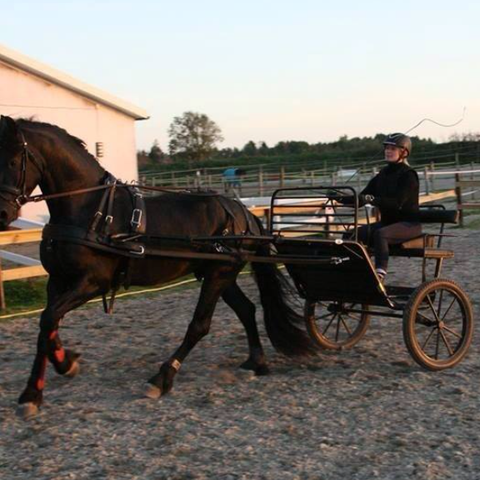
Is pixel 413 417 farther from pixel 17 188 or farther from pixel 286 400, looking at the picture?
pixel 17 188

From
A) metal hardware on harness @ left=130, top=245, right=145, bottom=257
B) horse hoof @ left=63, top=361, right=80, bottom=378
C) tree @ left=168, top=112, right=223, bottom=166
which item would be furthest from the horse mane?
tree @ left=168, top=112, right=223, bottom=166

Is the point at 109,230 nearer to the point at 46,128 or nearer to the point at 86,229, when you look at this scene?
the point at 86,229

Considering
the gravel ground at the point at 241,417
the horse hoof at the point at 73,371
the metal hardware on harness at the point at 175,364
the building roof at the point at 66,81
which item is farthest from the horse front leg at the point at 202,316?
the building roof at the point at 66,81

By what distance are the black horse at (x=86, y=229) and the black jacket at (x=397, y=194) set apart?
108cm

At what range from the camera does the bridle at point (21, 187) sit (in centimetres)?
466

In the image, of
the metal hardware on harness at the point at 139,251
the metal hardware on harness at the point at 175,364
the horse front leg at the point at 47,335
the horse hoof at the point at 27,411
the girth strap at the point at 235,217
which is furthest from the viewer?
the girth strap at the point at 235,217

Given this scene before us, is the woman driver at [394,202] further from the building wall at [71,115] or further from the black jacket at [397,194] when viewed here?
the building wall at [71,115]

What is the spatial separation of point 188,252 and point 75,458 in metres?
1.91

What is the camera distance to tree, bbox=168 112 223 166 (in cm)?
5730

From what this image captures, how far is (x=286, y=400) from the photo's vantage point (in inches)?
194

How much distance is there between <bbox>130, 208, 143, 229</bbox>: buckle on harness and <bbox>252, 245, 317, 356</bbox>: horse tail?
1.22 m

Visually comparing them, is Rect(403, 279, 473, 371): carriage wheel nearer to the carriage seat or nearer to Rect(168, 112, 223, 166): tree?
the carriage seat

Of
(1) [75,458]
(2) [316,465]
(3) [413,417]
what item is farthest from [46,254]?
(3) [413,417]

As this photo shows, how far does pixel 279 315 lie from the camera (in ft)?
19.7
